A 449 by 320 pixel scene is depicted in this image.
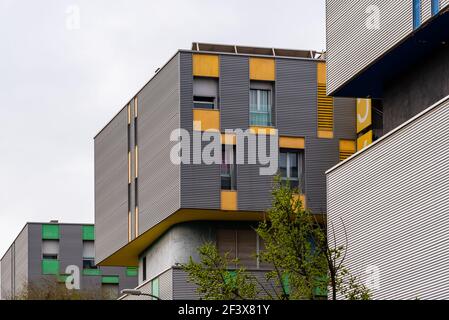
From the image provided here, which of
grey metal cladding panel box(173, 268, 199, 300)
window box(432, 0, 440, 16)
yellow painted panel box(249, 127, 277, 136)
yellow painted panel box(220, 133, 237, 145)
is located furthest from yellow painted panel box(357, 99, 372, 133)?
window box(432, 0, 440, 16)

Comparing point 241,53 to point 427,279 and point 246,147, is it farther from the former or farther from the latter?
point 427,279

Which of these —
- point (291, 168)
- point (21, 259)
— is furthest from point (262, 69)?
point (21, 259)

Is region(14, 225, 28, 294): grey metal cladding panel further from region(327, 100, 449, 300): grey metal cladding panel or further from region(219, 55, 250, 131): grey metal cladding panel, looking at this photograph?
region(327, 100, 449, 300): grey metal cladding panel

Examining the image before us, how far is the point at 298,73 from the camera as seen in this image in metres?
48.6

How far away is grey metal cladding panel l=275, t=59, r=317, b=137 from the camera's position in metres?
48.3

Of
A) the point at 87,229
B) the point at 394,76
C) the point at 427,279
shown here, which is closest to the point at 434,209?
the point at 427,279

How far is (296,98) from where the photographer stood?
48500mm

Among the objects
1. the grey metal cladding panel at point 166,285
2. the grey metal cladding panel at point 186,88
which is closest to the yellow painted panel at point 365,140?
the grey metal cladding panel at point 186,88

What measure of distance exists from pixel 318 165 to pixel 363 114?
2.66 metres

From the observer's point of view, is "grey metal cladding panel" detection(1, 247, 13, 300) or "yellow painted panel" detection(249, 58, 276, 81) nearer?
"yellow painted panel" detection(249, 58, 276, 81)

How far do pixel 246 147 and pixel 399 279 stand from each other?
55.5ft

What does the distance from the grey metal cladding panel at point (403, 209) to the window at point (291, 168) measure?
1158cm

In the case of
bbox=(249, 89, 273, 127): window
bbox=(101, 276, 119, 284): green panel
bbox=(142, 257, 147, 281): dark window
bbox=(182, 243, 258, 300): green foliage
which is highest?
bbox=(249, 89, 273, 127): window

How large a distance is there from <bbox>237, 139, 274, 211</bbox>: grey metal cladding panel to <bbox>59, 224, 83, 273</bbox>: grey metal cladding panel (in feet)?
165
